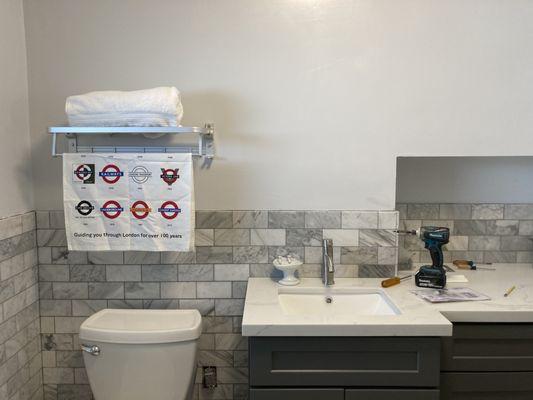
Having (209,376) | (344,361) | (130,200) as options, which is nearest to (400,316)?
(344,361)

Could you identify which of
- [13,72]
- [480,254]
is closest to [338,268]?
[480,254]

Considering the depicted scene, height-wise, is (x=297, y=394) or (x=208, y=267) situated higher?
(x=208, y=267)

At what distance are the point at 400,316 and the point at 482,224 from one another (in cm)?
98

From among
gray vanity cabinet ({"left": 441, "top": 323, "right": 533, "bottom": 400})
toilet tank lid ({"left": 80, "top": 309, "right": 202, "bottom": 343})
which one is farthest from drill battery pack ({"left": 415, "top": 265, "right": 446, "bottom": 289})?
toilet tank lid ({"left": 80, "top": 309, "right": 202, "bottom": 343})

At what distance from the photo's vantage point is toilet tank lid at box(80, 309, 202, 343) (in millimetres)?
1556

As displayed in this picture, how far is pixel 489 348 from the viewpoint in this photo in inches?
57.7

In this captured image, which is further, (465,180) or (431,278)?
(465,180)

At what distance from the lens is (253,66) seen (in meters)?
1.79

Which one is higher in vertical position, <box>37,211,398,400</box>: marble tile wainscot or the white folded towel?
the white folded towel

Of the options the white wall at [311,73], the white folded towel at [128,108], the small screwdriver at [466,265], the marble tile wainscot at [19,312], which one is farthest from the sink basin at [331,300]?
the marble tile wainscot at [19,312]

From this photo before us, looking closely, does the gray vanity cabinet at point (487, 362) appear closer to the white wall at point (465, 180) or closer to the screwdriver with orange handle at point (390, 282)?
the screwdriver with orange handle at point (390, 282)

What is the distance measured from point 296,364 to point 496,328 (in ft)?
2.41

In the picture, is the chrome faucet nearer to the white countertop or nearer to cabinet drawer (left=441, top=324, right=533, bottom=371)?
the white countertop

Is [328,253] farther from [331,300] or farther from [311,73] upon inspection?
[311,73]
